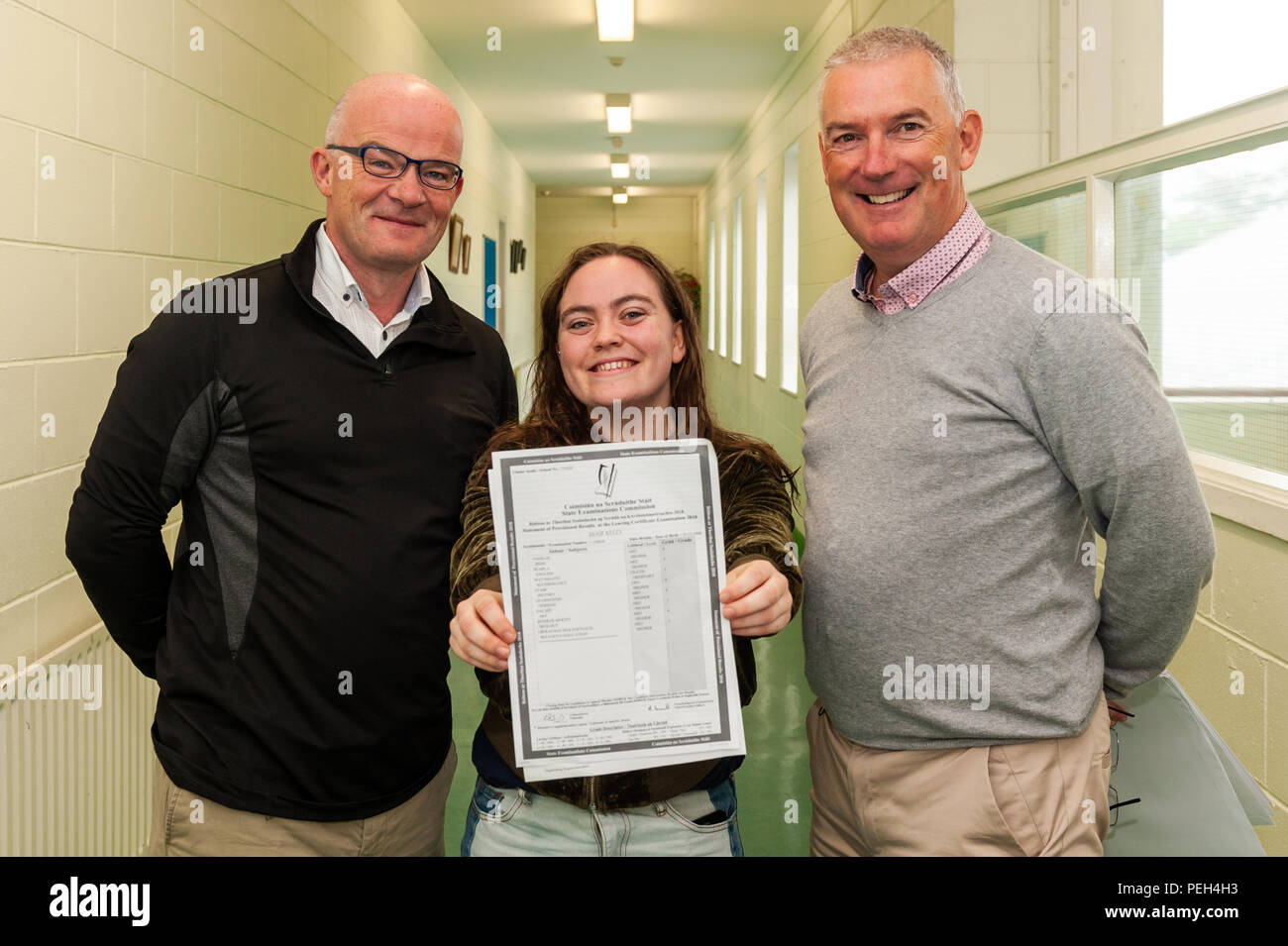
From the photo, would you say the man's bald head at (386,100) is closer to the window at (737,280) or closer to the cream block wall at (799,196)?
the cream block wall at (799,196)

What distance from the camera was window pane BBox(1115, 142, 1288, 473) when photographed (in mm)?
1966

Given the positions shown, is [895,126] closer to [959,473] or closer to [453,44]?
[959,473]

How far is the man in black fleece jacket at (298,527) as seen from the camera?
1551mm

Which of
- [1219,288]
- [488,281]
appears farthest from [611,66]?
[1219,288]

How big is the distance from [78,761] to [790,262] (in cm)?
685

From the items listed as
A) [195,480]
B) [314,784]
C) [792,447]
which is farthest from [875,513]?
[792,447]

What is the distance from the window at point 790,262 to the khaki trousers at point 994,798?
6475mm

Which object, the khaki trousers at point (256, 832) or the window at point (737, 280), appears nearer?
the khaki trousers at point (256, 832)

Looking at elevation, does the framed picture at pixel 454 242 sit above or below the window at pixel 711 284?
below

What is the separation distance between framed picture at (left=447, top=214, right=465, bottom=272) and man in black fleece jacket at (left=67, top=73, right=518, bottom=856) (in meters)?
5.34

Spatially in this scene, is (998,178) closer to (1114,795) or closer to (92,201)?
(1114,795)

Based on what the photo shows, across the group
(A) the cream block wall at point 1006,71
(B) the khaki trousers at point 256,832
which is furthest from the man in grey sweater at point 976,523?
(A) the cream block wall at point 1006,71

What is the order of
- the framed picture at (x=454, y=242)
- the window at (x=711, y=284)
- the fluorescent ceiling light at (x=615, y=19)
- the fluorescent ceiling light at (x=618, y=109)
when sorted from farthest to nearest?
1. the window at (x=711, y=284)
2. the fluorescent ceiling light at (x=618, y=109)
3. the framed picture at (x=454, y=242)
4. the fluorescent ceiling light at (x=615, y=19)
